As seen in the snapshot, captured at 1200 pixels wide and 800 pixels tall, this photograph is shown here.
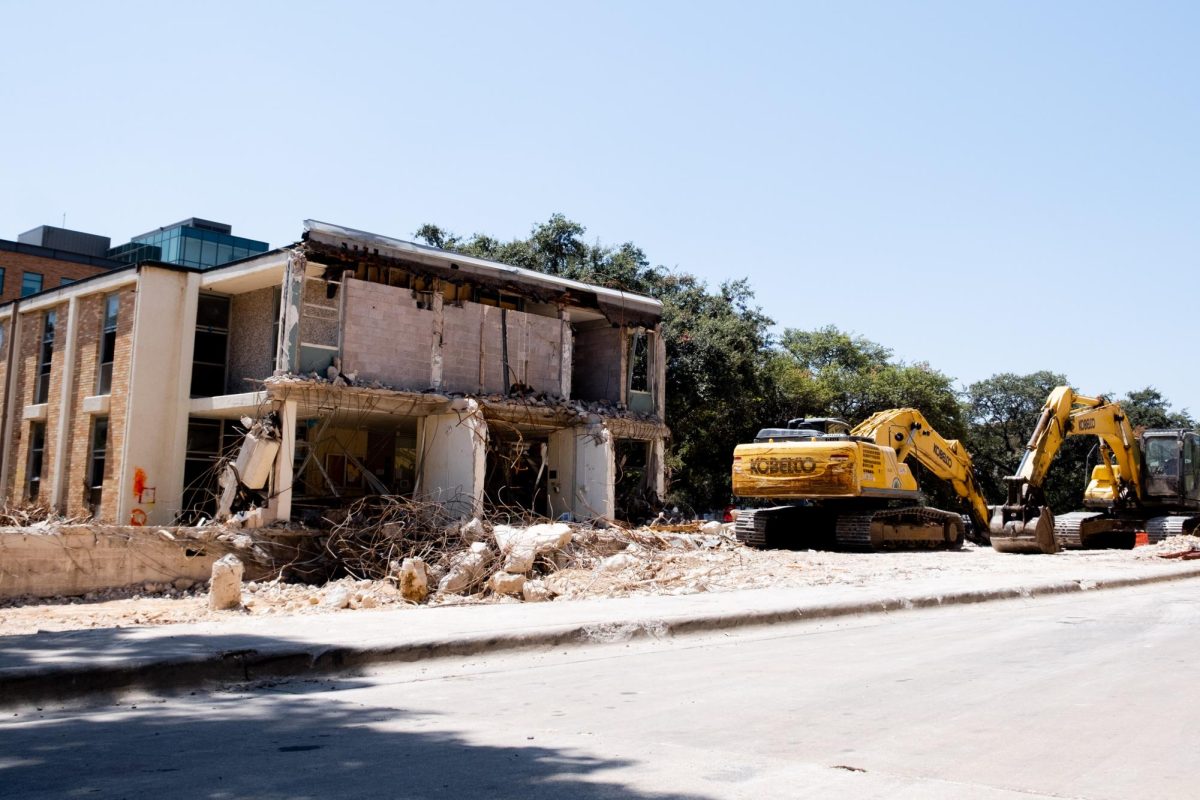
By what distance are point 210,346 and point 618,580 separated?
13.6 metres

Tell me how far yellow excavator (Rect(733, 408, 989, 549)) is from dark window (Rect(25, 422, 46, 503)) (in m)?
18.1

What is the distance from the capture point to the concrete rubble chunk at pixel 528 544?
17833 mm

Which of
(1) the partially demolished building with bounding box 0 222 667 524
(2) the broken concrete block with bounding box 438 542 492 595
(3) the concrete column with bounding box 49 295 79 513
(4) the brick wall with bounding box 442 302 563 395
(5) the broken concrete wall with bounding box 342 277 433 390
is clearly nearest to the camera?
(2) the broken concrete block with bounding box 438 542 492 595

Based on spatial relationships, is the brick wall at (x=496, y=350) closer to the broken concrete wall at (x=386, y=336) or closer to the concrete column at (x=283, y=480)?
the broken concrete wall at (x=386, y=336)

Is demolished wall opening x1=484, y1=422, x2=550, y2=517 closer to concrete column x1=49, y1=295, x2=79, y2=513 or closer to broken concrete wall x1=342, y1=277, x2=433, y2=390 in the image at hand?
broken concrete wall x1=342, y1=277, x2=433, y2=390

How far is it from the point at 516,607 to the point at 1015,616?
5.84 m

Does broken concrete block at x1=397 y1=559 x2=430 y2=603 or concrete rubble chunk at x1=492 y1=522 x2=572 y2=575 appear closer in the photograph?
broken concrete block at x1=397 y1=559 x2=430 y2=603

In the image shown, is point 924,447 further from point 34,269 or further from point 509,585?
point 34,269

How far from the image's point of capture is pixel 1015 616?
12242 mm

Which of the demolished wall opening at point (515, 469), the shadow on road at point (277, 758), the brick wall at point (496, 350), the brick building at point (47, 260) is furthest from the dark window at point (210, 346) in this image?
the brick building at point (47, 260)

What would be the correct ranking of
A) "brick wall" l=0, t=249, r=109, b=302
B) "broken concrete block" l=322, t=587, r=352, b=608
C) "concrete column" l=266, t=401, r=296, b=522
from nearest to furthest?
"broken concrete block" l=322, t=587, r=352, b=608
"concrete column" l=266, t=401, r=296, b=522
"brick wall" l=0, t=249, r=109, b=302

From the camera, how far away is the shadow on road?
4.62 meters

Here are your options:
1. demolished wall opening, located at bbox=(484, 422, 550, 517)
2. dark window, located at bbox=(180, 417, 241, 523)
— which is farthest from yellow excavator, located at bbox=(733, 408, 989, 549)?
dark window, located at bbox=(180, 417, 241, 523)

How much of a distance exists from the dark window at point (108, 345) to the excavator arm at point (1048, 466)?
21.3m
